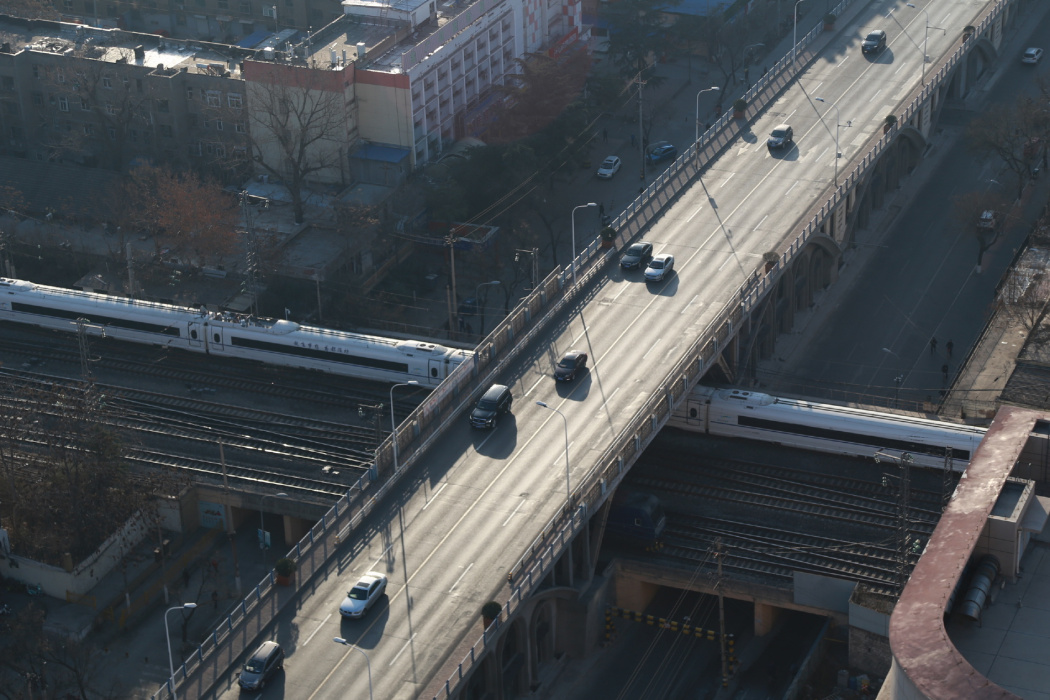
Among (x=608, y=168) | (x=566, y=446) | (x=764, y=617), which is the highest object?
(x=566, y=446)

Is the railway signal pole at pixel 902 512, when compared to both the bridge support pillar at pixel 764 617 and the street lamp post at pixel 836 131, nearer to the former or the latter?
the bridge support pillar at pixel 764 617

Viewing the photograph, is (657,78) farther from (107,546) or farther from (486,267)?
(107,546)

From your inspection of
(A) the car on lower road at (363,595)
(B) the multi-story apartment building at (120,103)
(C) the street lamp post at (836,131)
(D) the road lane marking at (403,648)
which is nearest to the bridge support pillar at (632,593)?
(A) the car on lower road at (363,595)

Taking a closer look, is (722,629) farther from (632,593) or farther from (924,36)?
(924,36)

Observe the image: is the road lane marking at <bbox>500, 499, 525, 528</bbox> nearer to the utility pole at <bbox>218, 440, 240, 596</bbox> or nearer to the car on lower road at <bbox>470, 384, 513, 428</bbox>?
the car on lower road at <bbox>470, 384, 513, 428</bbox>

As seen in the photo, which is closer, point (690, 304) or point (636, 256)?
point (690, 304)

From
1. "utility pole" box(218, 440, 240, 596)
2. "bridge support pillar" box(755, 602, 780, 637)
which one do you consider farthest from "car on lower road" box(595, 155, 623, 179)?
"bridge support pillar" box(755, 602, 780, 637)

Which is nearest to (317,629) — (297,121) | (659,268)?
(659,268)
